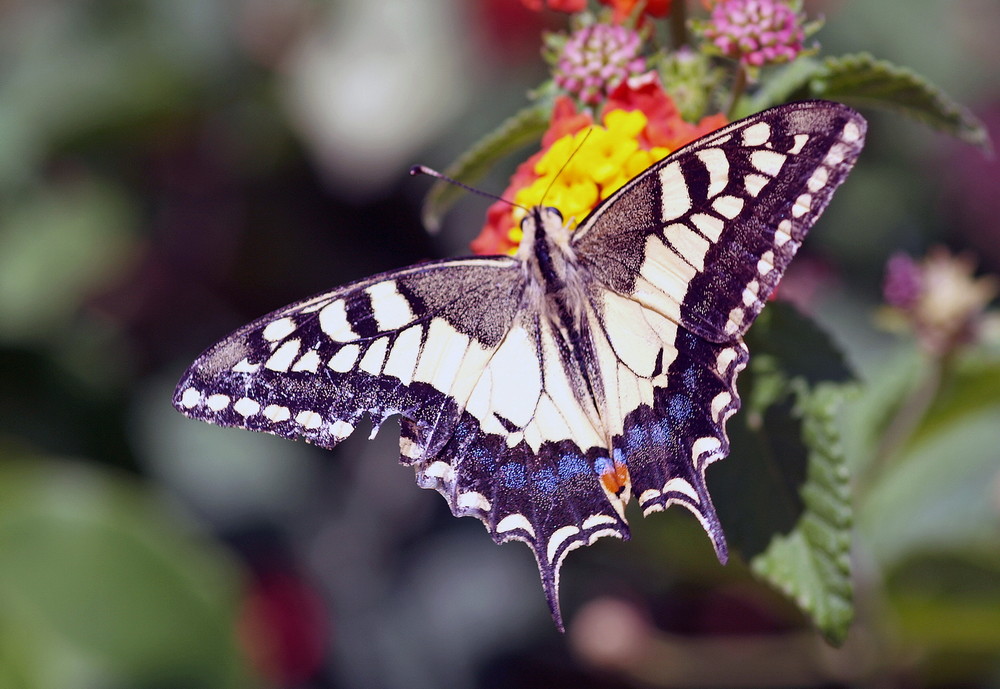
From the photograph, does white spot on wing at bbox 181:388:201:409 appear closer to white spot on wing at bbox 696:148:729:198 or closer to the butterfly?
the butterfly

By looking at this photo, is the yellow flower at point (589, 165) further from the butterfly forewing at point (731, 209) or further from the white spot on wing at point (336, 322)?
the white spot on wing at point (336, 322)

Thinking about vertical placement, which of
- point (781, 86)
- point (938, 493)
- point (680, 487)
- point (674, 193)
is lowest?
point (938, 493)

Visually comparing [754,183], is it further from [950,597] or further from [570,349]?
[950,597]

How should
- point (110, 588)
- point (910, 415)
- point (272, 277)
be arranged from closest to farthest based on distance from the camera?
point (910, 415), point (110, 588), point (272, 277)

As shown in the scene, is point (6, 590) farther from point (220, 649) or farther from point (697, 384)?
point (697, 384)

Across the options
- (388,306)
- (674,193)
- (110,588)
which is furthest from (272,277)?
(674,193)

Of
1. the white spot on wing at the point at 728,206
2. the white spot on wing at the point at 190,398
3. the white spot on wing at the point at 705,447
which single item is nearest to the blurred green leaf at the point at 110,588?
the white spot on wing at the point at 190,398

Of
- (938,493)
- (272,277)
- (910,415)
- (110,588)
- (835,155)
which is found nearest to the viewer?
(835,155)
